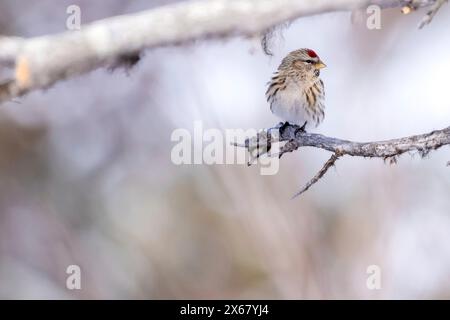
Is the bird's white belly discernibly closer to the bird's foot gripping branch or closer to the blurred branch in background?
the bird's foot gripping branch

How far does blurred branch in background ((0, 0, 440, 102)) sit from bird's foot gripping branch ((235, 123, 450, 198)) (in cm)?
111

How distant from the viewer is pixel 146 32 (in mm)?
1179

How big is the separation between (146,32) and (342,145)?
1.34 m

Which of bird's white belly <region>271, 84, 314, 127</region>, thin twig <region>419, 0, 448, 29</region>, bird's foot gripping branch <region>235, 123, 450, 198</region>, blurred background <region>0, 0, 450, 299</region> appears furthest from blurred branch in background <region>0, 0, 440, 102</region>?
blurred background <region>0, 0, 450, 299</region>

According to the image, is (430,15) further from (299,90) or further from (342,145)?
(299,90)

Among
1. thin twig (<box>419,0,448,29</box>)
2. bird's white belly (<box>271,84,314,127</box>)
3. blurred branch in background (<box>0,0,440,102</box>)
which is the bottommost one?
blurred branch in background (<box>0,0,440,102</box>)

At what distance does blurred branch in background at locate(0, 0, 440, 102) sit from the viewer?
1179 mm

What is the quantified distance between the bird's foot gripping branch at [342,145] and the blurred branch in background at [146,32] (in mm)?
1113

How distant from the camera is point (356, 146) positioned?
2346 mm

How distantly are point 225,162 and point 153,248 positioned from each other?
251 cm

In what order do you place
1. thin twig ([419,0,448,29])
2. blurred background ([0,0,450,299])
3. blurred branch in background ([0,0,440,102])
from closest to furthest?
blurred branch in background ([0,0,440,102]) < thin twig ([419,0,448,29]) < blurred background ([0,0,450,299])

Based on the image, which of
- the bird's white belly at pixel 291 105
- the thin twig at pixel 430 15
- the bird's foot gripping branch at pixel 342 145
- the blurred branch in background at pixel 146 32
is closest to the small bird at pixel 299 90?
the bird's white belly at pixel 291 105

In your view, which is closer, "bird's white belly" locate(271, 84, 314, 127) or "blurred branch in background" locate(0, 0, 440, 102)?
"blurred branch in background" locate(0, 0, 440, 102)

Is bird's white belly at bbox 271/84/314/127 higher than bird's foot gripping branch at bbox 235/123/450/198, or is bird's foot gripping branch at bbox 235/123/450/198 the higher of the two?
bird's white belly at bbox 271/84/314/127
